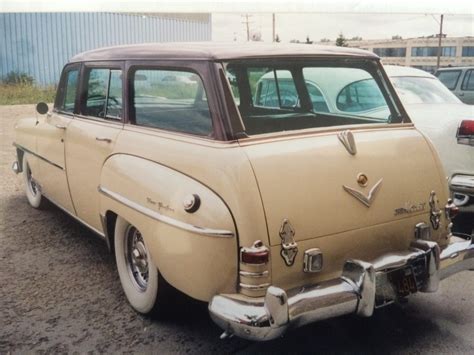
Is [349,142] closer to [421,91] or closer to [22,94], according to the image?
[421,91]

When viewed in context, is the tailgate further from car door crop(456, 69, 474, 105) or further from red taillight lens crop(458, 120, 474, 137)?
car door crop(456, 69, 474, 105)

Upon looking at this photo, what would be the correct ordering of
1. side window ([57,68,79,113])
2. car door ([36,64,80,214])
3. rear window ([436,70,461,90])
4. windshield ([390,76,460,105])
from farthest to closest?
1. rear window ([436,70,461,90])
2. windshield ([390,76,460,105])
3. side window ([57,68,79,113])
4. car door ([36,64,80,214])

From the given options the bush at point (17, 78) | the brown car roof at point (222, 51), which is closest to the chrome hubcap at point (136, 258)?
the brown car roof at point (222, 51)

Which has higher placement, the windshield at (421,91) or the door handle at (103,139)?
the windshield at (421,91)

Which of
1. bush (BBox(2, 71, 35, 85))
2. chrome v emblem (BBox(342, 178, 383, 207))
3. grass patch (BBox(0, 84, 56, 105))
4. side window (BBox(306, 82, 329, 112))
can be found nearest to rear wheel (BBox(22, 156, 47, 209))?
side window (BBox(306, 82, 329, 112))

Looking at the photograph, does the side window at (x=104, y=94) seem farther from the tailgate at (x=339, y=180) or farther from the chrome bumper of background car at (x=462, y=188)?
the chrome bumper of background car at (x=462, y=188)

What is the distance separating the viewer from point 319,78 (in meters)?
3.84

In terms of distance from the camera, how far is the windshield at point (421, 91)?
6.20m

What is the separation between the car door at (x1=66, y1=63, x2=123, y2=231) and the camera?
3.49 meters

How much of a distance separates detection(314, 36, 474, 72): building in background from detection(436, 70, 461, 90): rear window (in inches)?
1855

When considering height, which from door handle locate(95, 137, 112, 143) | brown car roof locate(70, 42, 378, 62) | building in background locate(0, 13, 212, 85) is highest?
building in background locate(0, 13, 212, 85)

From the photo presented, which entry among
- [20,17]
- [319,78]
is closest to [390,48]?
[20,17]

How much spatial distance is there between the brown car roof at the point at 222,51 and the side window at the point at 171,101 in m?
0.11

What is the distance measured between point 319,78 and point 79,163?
186 centimetres
